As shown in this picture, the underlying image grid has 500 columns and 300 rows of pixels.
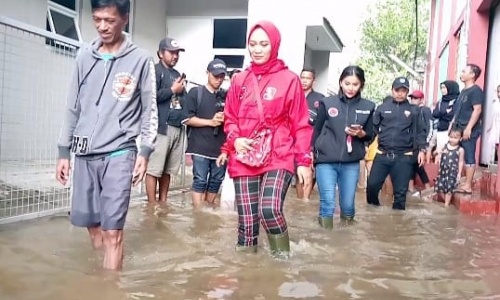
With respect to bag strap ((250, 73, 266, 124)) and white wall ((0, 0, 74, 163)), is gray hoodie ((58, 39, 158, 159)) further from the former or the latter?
white wall ((0, 0, 74, 163))

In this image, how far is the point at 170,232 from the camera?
5.25 meters

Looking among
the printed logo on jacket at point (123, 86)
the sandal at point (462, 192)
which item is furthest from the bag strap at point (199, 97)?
the sandal at point (462, 192)

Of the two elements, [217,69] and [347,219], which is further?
[217,69]

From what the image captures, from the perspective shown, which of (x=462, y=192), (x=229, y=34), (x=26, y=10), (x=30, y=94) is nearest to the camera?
(x=30, y=94)

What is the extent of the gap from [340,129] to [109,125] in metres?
2.95

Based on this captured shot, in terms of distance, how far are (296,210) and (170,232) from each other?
2407mm

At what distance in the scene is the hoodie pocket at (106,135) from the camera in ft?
11.4

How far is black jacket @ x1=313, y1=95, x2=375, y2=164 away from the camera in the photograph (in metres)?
5.77

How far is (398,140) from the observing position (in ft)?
24.4

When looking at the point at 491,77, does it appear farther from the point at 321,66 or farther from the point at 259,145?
the point at 259,145

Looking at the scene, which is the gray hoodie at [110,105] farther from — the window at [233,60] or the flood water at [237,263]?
the window at [233,60]

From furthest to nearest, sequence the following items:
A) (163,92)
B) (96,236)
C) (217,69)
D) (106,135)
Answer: (217,69) → (163,92) → (96,236) → (106,135)

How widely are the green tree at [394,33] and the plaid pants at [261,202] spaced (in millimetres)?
33462

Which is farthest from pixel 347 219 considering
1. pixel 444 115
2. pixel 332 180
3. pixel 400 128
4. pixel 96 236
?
pixel 444 115
